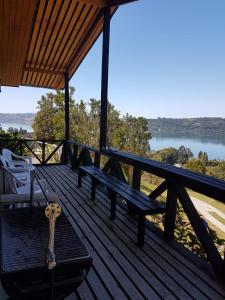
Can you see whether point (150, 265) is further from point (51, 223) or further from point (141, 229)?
point (51, 223)

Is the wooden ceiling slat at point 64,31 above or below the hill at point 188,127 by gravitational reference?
above

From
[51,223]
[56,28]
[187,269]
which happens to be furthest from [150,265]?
[56,28]

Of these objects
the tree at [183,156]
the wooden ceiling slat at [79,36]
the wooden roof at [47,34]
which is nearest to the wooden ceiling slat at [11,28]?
the wooden roof at [47,34]

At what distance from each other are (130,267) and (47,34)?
16.1ft

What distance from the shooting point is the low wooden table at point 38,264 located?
1.24 metres

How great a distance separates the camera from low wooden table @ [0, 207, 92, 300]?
48.9 inches

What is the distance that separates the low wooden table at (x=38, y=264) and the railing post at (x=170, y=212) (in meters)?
1.43

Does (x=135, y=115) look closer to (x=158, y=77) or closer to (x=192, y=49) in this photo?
(x=192, y=49)

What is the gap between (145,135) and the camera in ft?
92.1

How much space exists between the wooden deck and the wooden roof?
308 centimetres

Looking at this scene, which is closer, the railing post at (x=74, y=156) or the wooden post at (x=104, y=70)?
the wooden post at (x=104, y=70)

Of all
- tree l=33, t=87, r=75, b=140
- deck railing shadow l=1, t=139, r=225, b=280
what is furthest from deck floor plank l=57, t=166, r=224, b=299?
tree l=33, t=87, r=75, b=140

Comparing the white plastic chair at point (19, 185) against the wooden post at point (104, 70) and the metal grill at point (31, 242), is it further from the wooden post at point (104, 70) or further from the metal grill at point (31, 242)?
the wooden post at point (104, 70)

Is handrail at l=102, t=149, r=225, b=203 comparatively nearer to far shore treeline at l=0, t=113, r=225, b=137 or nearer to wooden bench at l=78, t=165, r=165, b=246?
wooden bench at l=78, t=165, r=165, b=246
